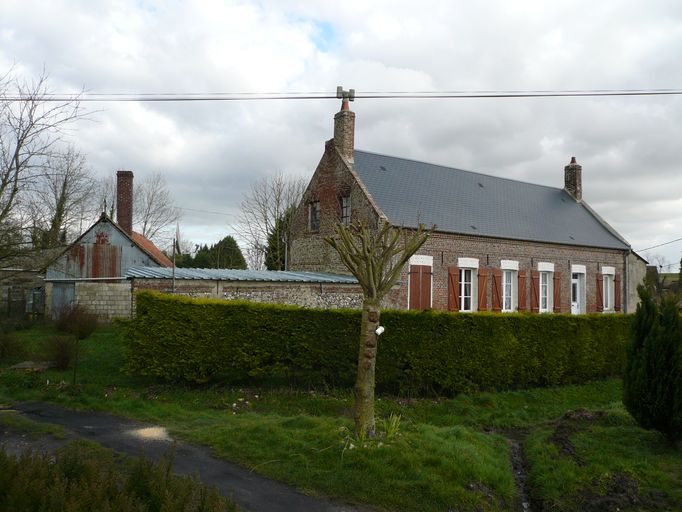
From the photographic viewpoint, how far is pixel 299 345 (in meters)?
10.4

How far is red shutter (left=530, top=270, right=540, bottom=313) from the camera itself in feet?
75.4

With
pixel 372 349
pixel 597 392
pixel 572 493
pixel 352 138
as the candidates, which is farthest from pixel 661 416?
pixel 352 138

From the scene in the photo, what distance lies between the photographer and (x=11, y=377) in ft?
35.2

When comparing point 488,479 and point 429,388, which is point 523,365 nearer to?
point 429,388

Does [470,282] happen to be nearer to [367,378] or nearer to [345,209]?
[345,209]

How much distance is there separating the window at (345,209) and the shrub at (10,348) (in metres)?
11.6

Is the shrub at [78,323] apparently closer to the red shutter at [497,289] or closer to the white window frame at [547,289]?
the red shutter at [497,289]

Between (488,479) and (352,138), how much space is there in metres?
16.9

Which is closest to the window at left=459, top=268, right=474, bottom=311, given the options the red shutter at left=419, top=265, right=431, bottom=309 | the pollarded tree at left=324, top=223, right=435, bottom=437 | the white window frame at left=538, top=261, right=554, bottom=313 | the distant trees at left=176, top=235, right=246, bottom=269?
the red shutter at left=419, top=265, right=431, bottom=309

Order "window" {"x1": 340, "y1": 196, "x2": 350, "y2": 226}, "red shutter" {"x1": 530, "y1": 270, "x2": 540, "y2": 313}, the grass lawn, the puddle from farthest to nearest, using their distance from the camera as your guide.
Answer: "red shutter" {"x1": 530, "y1": 270, "x2": 540, "y2": 313}
"window" {"x1": 340, "y1": 196, "x2": 350, "y2": 226}
the puddle
the grass lawn

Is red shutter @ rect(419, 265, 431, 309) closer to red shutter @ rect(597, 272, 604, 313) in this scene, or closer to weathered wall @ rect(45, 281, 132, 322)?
weathered wall @ rect(45, 281, 132, 322)

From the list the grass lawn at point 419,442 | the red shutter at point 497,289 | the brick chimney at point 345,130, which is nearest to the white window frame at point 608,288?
the red shutter at point 497,289

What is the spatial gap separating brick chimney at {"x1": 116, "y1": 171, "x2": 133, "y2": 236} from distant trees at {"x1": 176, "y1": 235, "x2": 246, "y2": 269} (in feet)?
46.7

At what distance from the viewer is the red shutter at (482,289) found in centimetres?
2112
